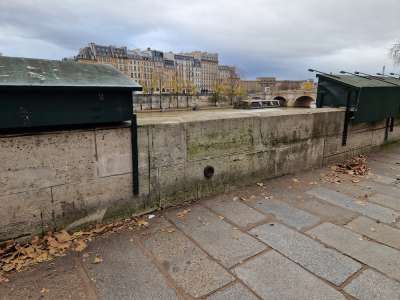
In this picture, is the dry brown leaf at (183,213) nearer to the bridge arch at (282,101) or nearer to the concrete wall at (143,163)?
the concrete wall at (143,163)

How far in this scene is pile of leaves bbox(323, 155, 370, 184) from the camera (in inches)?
195

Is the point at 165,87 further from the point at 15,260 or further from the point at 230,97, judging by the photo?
the point at 15,260

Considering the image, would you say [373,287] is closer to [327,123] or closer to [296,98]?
[327,123]

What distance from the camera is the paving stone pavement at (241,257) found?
2.13 m

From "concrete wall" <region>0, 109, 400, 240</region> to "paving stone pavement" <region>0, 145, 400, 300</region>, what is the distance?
1.17 ft

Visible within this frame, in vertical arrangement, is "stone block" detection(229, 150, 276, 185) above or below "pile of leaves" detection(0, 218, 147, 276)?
above

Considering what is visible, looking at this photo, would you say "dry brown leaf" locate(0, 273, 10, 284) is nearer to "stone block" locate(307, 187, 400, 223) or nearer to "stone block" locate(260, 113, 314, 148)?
"stone block" locate(260, 113, 314, 148)

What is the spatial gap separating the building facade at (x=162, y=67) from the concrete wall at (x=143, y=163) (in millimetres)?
77994

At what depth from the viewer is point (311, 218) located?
11.1 feet

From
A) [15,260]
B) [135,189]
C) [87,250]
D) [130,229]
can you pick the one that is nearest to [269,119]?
[135,189]

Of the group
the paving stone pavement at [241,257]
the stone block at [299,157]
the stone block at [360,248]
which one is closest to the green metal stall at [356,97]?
the stone block at [299,157]

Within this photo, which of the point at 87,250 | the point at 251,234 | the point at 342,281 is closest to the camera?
the point at 342,281

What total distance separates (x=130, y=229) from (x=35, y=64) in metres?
1.98

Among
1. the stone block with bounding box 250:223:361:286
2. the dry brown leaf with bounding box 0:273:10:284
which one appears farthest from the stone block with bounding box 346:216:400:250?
the dry brown leaf with bounding box 0:273:10:284
